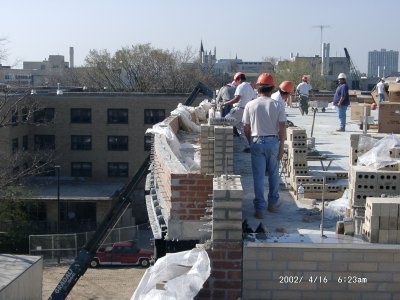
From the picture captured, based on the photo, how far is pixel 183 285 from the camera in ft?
18.8

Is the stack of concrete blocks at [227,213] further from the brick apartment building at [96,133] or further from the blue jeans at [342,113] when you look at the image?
the brick apartment building at [96,133]

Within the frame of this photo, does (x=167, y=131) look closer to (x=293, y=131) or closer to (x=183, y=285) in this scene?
(x=293, y=131)

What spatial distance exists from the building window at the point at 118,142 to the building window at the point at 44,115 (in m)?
4.01

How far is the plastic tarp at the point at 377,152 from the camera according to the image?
776cm

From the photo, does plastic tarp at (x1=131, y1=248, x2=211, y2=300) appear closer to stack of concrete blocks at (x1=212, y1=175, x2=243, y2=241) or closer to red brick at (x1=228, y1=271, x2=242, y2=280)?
stack of concrete blocks at (x1=212, y1=175, x2=243, y2=241)

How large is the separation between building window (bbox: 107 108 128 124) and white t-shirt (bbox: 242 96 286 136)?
35.7 m

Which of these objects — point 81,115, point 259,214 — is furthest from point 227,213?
point 81,115

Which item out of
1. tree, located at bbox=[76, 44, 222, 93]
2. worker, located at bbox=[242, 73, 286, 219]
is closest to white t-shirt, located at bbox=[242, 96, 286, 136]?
worker, located at bbox=[242, 73, 286, 219]

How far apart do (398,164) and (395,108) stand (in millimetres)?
6631

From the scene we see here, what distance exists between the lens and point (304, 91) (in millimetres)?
19906

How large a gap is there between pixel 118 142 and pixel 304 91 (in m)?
24.8

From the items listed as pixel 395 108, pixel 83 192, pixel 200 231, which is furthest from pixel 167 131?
pixel 83 192

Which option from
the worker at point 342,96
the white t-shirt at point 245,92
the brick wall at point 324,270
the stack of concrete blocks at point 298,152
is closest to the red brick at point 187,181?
the brick wall at point 324,270

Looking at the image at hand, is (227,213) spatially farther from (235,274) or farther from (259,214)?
(259,214)
